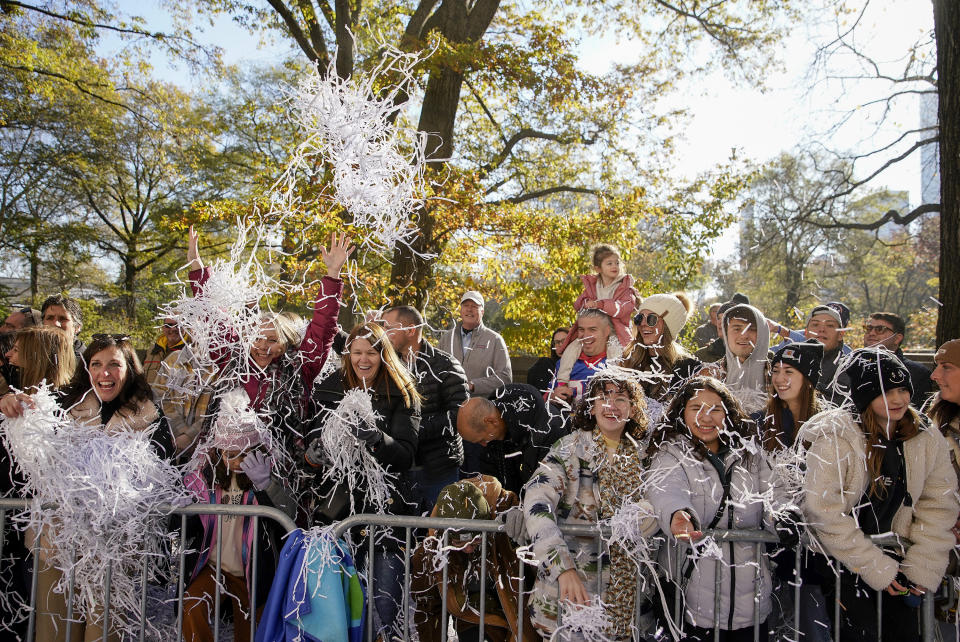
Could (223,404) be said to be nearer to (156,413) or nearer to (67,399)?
(156,413)

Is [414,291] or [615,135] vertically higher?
[615,135]

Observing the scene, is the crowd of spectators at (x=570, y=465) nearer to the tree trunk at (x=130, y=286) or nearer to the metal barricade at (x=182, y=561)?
the metal barricade at (x=182, y=561)

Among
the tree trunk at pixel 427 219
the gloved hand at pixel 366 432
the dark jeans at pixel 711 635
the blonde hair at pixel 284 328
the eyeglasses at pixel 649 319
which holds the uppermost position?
the tree trunk at pixel 427 219

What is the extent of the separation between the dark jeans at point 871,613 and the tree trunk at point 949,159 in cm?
437

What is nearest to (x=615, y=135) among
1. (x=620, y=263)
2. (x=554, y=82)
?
(x=554, y=82)

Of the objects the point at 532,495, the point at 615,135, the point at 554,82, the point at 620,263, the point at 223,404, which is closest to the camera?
the point at 532,495

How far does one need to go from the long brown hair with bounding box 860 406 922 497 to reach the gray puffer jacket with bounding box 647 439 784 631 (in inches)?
18.8

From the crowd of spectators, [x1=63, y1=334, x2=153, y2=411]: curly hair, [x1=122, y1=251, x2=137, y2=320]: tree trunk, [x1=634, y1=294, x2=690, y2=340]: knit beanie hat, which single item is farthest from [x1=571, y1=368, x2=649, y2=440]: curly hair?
[x1=122, y1=251, x2=137, y2=320]: tree trunk

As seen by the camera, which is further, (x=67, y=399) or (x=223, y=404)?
(x=67, y=399)

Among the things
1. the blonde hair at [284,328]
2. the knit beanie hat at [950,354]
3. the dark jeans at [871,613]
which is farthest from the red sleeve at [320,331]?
the knit beanie hat at [950,354]

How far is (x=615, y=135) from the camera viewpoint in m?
14.4

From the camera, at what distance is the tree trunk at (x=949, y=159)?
6.43 meters

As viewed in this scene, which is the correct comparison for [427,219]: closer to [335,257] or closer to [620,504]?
[335,257]

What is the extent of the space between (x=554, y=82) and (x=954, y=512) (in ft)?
28.0
